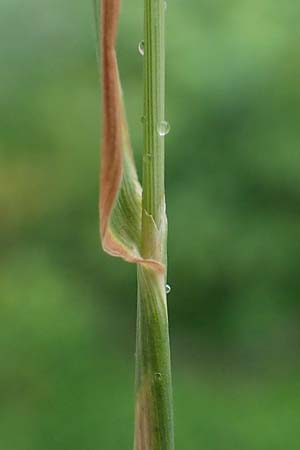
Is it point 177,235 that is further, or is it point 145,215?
point 177,235

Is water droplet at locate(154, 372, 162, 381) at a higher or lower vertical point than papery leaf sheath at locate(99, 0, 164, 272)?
lower

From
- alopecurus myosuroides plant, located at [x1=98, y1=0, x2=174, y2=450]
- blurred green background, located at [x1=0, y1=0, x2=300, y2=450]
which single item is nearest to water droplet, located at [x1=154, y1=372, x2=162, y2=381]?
alopecurus myosuroides plant, located at [x1=98, y1=0, x2=174, y2=450]

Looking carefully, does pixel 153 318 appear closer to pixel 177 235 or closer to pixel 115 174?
pixel 115 174

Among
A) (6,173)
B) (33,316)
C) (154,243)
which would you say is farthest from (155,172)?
(6,173)

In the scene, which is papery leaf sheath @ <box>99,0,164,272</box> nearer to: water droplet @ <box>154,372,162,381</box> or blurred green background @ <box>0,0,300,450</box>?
water droplet @ <box>154,372,162,381</box>

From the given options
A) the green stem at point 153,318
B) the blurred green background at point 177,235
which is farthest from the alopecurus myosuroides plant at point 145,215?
the blurred green background at point 177,235

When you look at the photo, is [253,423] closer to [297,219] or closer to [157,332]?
[297,219]

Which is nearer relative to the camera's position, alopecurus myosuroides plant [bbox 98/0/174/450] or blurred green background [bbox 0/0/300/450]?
alopecurus myosuroides plant [bbox 98/0/174/450]

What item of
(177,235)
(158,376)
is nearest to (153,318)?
(158,376)
